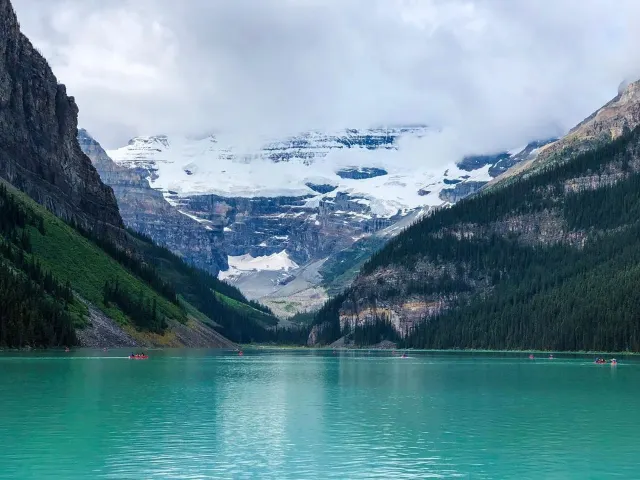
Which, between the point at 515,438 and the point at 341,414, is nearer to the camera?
the point at 515,438

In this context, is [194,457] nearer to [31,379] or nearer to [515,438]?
[515,438]

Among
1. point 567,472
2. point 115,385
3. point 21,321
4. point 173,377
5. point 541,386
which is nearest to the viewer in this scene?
point 567,472

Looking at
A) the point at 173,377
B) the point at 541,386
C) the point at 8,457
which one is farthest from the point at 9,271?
the point at 8,457

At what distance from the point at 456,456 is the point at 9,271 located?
513 ft

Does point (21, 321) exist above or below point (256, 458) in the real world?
above

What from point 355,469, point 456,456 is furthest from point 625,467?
point 355,469

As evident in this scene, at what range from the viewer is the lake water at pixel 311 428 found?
2281 inches

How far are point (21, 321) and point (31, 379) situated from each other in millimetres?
80347

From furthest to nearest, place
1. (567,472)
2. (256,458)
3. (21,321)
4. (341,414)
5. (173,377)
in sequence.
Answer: (21,321)
(173,377)
(341,414)
(256,458)
(567,472)

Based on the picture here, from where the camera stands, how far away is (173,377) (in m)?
133

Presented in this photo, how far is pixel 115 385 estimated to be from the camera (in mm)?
113062

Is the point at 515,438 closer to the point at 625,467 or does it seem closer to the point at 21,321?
the point at 625,467

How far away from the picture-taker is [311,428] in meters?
76.4

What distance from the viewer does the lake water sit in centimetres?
5794
